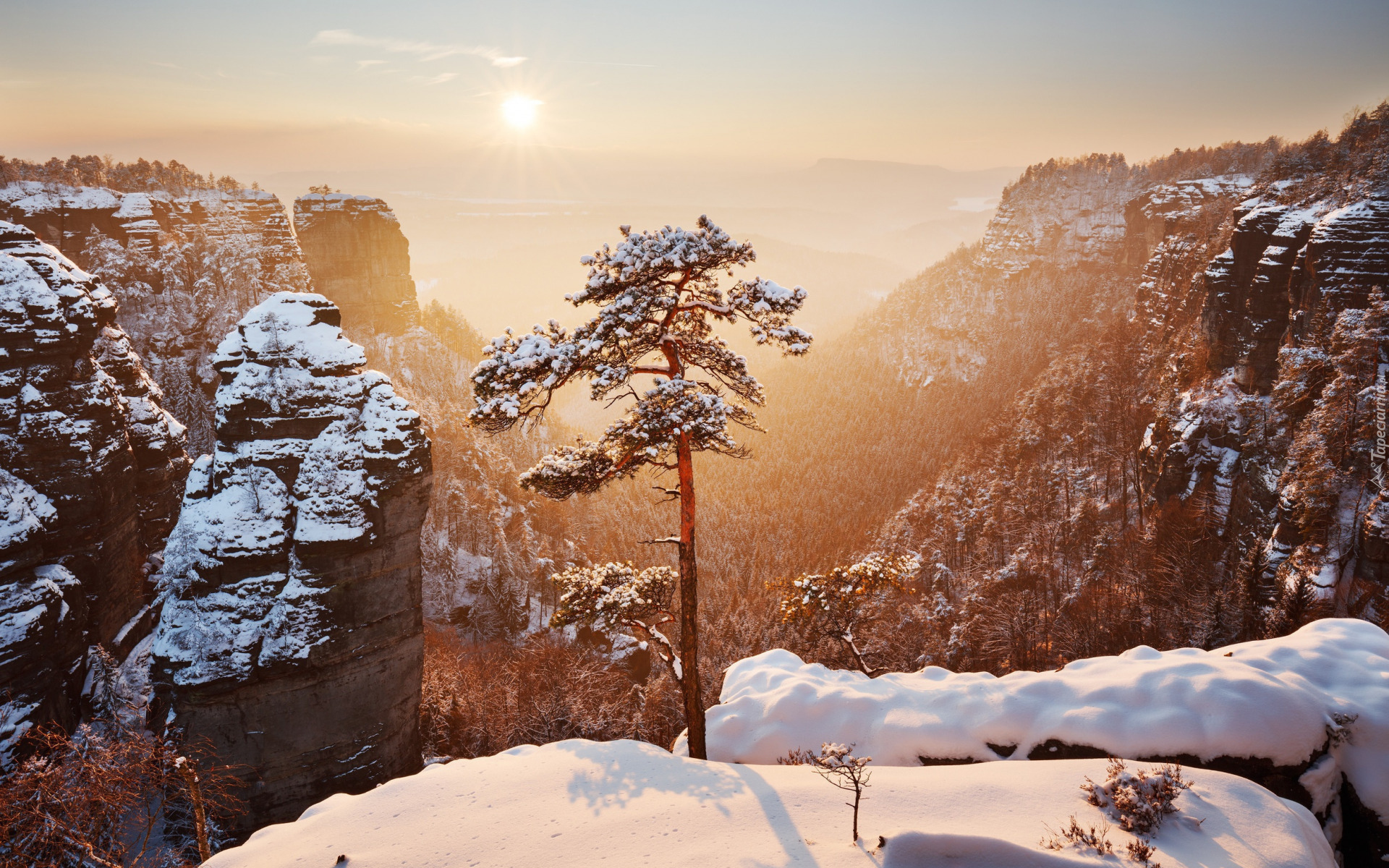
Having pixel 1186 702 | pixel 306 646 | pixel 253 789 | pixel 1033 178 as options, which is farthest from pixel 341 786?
pixel 1033 178

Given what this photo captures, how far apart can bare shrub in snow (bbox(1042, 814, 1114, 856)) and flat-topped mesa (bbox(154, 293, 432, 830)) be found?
23.8 metres

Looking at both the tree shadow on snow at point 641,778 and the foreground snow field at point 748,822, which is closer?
the foreground snow field at point 748,822

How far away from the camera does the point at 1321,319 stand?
41.2m

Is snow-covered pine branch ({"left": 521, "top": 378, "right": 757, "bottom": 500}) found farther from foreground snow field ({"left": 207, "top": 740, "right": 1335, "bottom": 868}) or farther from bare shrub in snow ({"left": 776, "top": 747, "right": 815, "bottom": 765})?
bare shrub in snow ({"left": 776, "top": 747, "right": 815, "bottom": 765})

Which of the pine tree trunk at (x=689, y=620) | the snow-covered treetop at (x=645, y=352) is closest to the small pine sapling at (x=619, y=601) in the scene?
the pine tree trunk at (x=689, y=620)

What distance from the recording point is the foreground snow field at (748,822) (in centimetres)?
832

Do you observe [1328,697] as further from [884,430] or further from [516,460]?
[884,430]

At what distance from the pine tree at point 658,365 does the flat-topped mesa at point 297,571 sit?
1503 cm

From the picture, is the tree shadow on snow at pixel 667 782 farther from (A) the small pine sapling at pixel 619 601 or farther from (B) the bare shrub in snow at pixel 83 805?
(B) the bare shrub in snow at pixel 83 805

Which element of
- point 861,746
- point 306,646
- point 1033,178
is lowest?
point 306,646

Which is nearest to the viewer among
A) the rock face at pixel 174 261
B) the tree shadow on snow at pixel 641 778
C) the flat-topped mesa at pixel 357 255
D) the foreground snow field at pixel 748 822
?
the foreground snow field at pixel 748 822

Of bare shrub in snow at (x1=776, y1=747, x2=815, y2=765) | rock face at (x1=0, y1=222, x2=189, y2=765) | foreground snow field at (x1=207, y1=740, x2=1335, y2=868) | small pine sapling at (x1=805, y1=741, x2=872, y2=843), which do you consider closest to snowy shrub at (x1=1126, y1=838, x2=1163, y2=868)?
foreground snow field at (x1=207, y1=740, x2=1335, y2=868)

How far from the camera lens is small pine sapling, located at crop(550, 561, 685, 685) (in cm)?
1380

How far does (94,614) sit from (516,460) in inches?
2932
